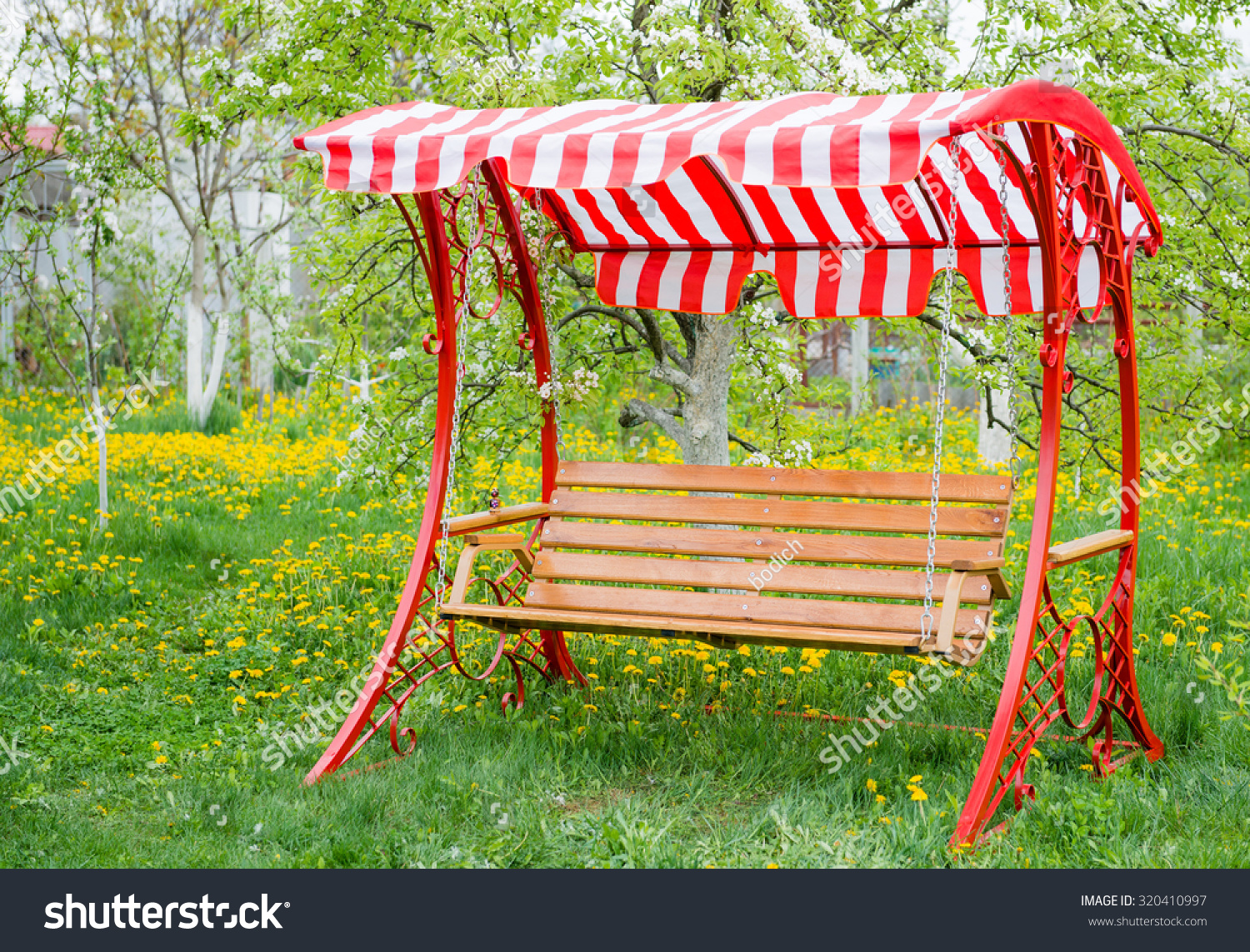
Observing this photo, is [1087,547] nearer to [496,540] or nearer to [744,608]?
[744,608]

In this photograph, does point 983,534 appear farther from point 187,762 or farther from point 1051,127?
point 187,762

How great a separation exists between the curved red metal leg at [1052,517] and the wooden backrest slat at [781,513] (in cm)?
37

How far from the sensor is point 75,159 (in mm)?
6617

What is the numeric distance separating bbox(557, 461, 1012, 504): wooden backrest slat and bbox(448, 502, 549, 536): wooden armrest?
6.8 inches

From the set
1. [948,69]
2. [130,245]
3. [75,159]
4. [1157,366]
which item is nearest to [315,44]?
[75,159]

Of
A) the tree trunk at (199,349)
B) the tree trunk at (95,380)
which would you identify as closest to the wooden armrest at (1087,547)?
the tree trunk at (95,380)

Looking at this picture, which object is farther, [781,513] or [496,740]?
[781,513]

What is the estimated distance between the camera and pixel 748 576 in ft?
14.1

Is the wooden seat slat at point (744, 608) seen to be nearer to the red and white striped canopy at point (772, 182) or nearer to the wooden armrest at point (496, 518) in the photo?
the wooden armrest at point (496, 518)

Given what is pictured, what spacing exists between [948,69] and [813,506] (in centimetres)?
244

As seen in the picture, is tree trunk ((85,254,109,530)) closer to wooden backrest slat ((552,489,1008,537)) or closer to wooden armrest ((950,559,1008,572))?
wooden backrest slat ((552,489,1008,537))

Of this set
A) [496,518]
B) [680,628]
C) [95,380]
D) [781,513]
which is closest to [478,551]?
[496,518]

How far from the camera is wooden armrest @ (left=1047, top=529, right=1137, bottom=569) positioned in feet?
12.0

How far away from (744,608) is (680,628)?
49 centimetres
